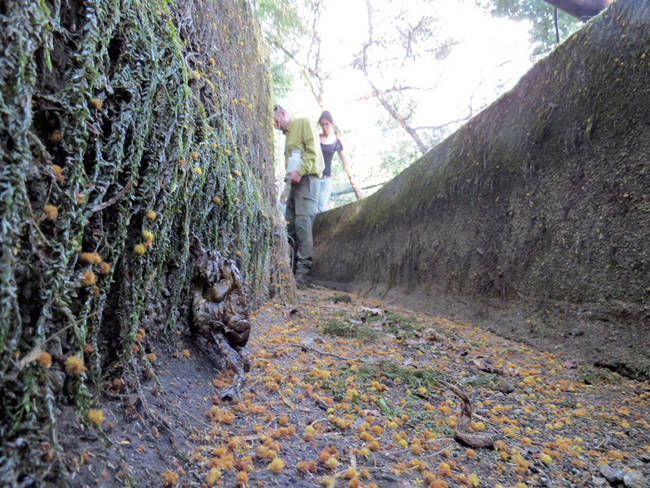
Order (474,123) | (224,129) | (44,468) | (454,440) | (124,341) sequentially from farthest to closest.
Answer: (474,123) → (224,129) → (454,440) → (124,341) → (44,468)

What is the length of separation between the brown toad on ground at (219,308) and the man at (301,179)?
3239 mm

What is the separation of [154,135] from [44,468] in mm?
861

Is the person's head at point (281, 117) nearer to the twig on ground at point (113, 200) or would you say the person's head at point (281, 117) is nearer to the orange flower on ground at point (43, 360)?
the twig on ground at point (113, 200)

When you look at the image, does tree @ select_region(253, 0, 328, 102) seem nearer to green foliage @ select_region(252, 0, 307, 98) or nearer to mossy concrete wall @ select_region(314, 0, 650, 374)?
green foliage @ select_region(252, 0, 307, 98)

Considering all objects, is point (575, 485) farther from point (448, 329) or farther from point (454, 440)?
point (448, 329)

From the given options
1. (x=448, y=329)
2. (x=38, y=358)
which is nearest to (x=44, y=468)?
(x=38, y=358)

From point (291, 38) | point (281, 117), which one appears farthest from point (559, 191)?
point (291, 38)

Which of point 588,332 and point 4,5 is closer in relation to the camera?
point 4,5

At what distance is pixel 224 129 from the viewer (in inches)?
75.4

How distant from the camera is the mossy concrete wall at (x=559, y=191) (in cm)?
188

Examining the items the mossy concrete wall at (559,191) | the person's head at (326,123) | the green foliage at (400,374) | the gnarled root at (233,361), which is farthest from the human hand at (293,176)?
the gnarled root at (233,361)

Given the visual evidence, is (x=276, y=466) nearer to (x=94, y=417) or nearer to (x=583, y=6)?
(x=94, y=417)

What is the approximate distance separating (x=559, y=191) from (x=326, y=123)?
194 inches

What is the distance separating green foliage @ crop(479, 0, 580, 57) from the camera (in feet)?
22.1
